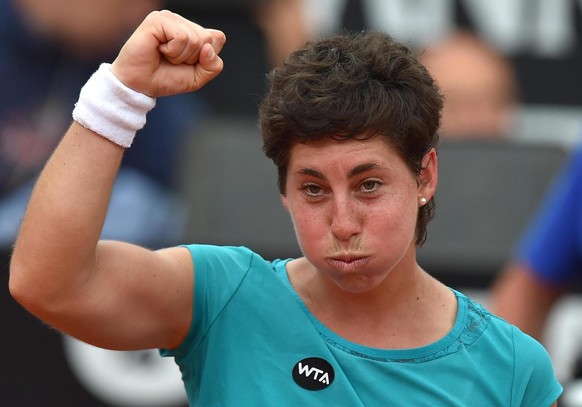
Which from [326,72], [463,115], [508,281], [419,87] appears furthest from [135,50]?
[463,115]

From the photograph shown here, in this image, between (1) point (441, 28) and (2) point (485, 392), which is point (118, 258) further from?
(1) point (441, 28)

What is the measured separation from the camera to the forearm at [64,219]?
223 centimetres

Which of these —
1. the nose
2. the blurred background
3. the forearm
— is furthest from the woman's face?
the blurred background

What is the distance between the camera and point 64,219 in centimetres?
222

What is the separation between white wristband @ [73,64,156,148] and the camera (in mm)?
2281

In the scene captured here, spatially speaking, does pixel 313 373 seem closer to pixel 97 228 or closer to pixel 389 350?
pixel 389 350

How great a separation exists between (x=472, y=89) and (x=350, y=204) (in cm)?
368

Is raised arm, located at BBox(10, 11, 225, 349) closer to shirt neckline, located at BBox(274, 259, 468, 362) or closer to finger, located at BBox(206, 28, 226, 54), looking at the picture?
finger, located at BBox(206, 28, 226, 54)

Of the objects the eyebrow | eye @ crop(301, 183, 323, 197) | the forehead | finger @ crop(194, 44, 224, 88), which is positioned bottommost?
eye @ crop(301, 183, 323, 197)

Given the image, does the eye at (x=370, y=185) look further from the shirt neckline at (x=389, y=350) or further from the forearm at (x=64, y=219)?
the forearm at (x=64, y=219)

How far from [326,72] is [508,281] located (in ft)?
6.43

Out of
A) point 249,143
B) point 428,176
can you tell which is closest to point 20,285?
point 428,176

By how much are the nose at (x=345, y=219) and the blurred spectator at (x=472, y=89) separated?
11.0 feet

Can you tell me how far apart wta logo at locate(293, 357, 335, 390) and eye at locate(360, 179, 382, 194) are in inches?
14.5
